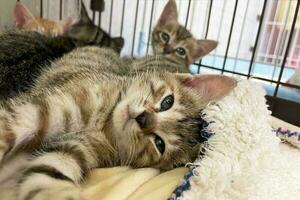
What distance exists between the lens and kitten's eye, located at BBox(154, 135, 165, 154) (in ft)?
2.62

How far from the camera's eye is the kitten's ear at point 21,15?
1887 millimetres

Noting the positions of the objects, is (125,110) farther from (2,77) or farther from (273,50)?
(273,50)

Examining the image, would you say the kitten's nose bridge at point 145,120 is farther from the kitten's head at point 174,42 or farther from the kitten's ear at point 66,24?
the kitten's ear at point 66,24

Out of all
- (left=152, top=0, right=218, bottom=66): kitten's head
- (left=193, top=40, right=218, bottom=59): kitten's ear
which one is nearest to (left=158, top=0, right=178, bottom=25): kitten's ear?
(left=152, top=0, right=218, bottom=66): kitten's head

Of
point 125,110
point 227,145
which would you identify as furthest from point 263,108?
point 125,110

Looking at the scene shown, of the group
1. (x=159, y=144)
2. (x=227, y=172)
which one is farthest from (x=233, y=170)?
(x=159, y=144)

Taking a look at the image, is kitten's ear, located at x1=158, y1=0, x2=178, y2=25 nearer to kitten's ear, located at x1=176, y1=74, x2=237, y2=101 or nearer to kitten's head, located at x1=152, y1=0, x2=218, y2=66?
kitten's head, located at x1=152, y1=0, x2=218, y2=66

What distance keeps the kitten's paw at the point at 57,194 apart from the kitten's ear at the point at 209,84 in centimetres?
45

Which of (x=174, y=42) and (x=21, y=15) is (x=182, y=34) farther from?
(x=21, y=15)

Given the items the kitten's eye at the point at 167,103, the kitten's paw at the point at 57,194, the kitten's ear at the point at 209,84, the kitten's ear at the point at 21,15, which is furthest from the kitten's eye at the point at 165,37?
the kitten's paw at the point at 57,194

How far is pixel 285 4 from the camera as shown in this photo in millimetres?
3424

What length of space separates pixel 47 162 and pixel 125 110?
22cm

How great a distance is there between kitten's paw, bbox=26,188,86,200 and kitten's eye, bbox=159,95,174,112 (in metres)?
0.30

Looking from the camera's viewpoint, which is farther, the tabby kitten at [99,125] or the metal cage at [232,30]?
the metal cage at [232,30]
